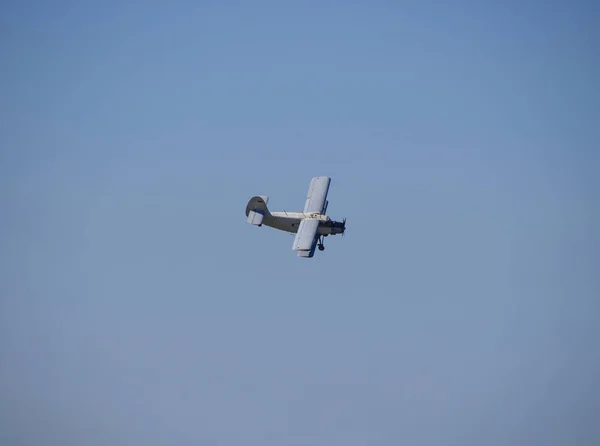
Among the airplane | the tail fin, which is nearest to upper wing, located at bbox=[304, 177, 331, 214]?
the airplane

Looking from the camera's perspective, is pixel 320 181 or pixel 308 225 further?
pixel 320 181

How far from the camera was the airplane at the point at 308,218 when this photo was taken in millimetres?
68750

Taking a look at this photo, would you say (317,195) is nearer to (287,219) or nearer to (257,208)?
(287,219)

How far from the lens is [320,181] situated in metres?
74.2

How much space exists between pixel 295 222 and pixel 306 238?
4.86 meters

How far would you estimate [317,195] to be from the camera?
73.1m

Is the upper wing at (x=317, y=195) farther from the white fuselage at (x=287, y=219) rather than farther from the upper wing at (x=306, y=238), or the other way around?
the upper wing at (x=306, y=238)

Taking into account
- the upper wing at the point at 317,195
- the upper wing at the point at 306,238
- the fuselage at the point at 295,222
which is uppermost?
the upper wing at the point at 317,195

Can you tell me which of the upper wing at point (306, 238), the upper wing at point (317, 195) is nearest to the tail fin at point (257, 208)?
the upper wing at point (317, 195)

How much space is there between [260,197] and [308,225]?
20.3 ft

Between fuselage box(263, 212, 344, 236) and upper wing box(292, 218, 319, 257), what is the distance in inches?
27.5

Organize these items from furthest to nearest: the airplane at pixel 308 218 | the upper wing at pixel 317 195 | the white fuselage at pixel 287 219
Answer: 1. the upper wing at pixel 317 195
2. the white fuselage at pixel 287 219
3. the airplane at pixel 308 218

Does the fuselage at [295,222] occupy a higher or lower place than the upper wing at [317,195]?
lower

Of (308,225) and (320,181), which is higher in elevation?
(320,181)
